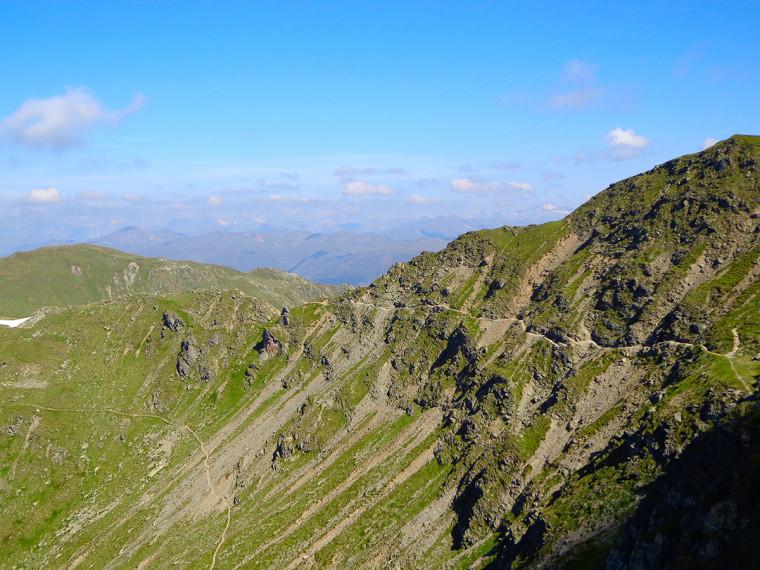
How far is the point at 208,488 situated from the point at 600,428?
481 feet

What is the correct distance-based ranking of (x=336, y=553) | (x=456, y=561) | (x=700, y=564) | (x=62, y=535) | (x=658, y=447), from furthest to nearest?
(x=62, y=535)
(x=336, y=553)
(x=456, y=561)
(x=658, y=447)
(x=700, y=564)

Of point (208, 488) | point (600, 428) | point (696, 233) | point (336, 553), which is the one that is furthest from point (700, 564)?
point (208, 488)

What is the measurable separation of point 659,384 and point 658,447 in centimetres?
3518

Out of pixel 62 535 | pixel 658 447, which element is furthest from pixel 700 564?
pixel 62 535

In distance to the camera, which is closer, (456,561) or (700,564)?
(700,564)

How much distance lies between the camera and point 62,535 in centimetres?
18288

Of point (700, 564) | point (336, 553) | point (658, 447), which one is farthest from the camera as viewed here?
point (336, 553)

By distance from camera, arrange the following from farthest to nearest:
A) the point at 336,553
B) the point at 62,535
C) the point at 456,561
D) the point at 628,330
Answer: the point at 62,535 < the point at 628,330 < the point at 336,553 < the point at 456,561

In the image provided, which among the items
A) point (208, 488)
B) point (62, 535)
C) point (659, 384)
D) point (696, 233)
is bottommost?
point (62, 535)

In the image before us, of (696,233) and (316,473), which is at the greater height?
(696,233)

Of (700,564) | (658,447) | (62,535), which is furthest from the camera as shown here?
(62,535)

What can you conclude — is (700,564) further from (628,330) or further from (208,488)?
(208,488)

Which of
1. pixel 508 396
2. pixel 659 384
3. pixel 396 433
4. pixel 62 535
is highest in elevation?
pixel 659 384

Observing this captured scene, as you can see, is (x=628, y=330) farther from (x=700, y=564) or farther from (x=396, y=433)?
(x=700, y=564)
